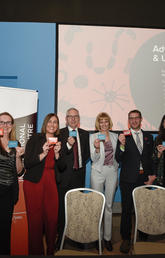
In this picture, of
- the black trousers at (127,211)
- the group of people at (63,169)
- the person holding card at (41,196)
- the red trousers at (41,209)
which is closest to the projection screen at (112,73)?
the group of people at (63,169)

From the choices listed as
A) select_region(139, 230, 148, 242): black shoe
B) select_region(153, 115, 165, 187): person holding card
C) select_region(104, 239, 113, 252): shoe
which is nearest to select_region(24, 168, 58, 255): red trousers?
select_region(104, 239, 113, 252): shoe

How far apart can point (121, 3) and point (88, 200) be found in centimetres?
344

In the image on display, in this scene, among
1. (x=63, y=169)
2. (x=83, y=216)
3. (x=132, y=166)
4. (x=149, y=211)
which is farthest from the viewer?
(x=132, y=166)

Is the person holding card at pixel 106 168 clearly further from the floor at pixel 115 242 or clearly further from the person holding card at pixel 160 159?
the person holding card at pixel 160 159

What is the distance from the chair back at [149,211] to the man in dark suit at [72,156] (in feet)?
3.07

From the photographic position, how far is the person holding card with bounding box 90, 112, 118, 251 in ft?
9.53

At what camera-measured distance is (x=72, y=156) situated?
2967 mm

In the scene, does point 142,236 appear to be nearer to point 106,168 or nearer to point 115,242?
point 115,242

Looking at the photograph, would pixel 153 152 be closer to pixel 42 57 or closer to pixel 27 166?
pixel 27 166

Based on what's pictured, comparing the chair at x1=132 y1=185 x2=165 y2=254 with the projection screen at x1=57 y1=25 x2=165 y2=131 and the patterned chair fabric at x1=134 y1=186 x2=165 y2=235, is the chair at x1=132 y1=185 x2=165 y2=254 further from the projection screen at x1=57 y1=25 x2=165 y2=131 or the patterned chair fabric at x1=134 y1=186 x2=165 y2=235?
the projection screen at x1=57 y1=25 x2=165 y2=131

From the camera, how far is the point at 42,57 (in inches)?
153

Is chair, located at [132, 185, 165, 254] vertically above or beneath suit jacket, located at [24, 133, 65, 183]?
beneath

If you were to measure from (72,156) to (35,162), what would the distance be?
0.62 metres

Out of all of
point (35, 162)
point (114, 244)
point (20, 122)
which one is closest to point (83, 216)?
point (35, 162)
